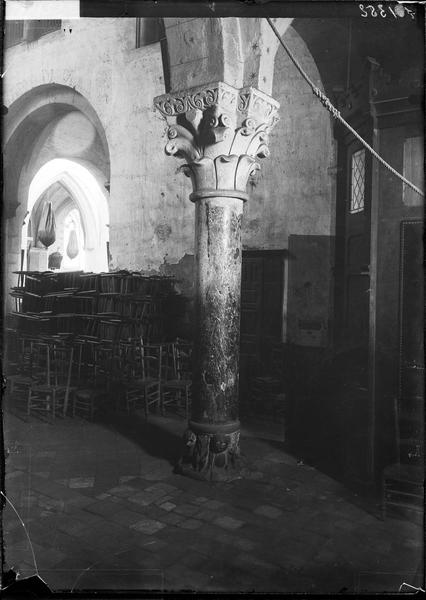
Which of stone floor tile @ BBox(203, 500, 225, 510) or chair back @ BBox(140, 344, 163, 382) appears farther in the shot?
chair back @ BBox(140, 344, 163, 382)

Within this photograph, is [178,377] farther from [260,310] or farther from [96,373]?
[260,310]

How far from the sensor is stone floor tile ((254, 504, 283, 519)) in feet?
13.0

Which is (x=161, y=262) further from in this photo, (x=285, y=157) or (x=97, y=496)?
(x=97, y=496)

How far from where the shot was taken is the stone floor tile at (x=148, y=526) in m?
3.70

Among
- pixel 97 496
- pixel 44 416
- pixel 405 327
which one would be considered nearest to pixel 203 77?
pixel 405 327

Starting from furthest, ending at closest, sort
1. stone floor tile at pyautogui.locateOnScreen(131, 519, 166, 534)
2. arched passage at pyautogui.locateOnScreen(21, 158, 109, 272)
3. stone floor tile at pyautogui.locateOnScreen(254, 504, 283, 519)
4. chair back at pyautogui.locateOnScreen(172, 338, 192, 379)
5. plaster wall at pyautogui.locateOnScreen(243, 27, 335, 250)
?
1. arched passage at pyautogui.locateOnScreen(21, 158, 109, 272)
2. chair back at pyautogui.locateOnScreen(172, 338, 192, 379)
3. plaster wall at pyautogui.locateOnScreen(243, 27, 335, 250)
4. stone floor tile at pyautogui.locateOnScreen(254, 504, 283, 519)
5. stone floor tile at pyautogui.locateOnScreen(131, 519, 166, 534)

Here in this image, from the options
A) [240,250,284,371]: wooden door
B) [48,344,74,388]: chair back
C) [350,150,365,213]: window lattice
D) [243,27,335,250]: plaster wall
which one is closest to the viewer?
[48,344,74,388]: chair back

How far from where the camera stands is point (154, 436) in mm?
6016

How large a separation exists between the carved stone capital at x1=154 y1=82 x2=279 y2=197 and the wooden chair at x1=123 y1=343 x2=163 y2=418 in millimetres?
3145

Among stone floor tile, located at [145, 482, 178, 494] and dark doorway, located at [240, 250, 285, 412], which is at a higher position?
dark doorway, located at [240, 250, 285, 412]

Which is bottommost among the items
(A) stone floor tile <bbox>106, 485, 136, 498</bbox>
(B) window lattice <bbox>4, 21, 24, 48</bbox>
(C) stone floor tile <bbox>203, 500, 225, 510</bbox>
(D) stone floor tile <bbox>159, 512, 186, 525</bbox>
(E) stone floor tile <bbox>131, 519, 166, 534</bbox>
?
(E) stone floor tile <bbox>131, 519, 166, 534</bbox>

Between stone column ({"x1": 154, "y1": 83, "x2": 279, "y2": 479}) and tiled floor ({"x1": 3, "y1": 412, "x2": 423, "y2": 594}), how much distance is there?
14.1 inches

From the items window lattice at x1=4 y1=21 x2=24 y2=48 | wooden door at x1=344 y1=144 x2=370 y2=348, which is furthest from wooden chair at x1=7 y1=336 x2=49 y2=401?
window lattice at x1=4 y1=21 x2=24 y2=48

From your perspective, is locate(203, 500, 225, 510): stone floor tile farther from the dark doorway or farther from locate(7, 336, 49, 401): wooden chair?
the dark doorway
